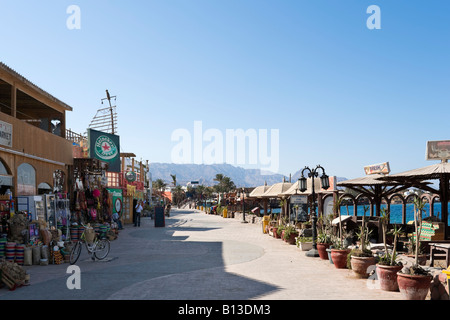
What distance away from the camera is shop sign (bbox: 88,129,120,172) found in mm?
25150

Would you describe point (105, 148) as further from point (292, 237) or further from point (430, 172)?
point (430, 172)

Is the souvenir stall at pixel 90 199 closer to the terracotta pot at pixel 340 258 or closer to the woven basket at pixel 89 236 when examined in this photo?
the woven basket at pixel 89 236

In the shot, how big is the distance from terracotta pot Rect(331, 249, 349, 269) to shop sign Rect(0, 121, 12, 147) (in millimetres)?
11433

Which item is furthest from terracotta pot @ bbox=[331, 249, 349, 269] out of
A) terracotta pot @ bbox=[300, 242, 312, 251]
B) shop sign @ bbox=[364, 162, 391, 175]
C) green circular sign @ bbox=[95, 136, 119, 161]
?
green circular sign @ bbox=[95, 136, 119, 161]

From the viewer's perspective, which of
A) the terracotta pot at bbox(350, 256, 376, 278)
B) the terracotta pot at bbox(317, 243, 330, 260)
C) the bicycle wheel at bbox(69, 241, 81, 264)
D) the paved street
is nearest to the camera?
the paved street

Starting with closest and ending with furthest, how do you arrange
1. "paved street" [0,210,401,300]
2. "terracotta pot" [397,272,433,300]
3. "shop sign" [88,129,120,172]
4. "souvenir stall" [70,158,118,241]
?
"terracotta pot" [397,272,433,300] → "paved street" [0,210,401,300] → "souvenir stall" [70,158,118,241] → "shop sign" [88,129,120,172]

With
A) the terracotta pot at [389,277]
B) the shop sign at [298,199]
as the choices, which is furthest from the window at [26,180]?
the terracotta pot at [389,277]

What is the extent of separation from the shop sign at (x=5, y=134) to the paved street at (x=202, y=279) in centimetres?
474

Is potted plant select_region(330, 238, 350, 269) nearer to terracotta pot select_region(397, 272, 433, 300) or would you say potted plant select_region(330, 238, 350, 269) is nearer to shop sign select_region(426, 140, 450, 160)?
terracotta pot select_region(397, 272, 433, 300)

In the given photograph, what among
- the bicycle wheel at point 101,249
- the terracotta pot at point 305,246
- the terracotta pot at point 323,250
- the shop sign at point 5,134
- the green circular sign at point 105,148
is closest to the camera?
the terracotta pot at point 323,250

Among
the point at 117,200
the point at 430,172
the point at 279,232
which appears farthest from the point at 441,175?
the point at 117,200

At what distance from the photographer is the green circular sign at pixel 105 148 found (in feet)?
84.4

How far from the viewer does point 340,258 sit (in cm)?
1112
